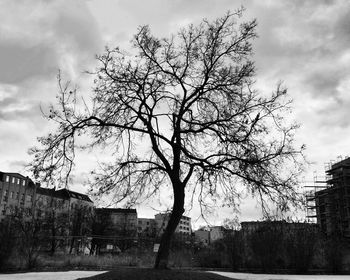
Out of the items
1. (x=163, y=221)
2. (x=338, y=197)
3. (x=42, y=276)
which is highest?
(x=338, y=197)

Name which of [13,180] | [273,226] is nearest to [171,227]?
[273,226]

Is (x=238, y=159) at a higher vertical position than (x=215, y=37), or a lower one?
lower

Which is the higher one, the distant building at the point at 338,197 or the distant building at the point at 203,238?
the distant building at the point at 338,197

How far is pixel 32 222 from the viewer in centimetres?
2600

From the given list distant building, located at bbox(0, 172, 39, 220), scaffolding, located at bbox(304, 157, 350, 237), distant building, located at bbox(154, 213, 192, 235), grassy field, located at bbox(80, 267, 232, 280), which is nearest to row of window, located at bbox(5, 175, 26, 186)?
distant building, located at bbox(0, 172, 39, 220)

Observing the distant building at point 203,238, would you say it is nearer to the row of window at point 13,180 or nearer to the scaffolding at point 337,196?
the scaffolding at point 337,196

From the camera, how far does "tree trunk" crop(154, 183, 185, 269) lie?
1476 cm

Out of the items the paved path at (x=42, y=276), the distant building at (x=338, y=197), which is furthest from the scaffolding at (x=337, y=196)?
the paved path at (x=42, y=276)

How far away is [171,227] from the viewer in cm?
1515

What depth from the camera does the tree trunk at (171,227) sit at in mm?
14764

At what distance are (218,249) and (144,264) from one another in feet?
19.2

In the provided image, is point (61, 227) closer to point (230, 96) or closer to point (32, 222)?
point (32, 222)

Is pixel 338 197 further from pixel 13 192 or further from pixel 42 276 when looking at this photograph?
pixel 13 192

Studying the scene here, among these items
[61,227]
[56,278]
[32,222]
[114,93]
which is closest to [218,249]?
[32,222]
